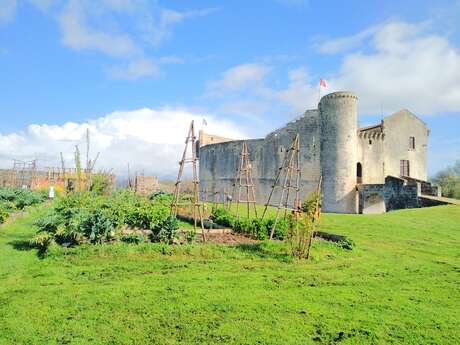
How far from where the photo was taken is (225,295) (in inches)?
256

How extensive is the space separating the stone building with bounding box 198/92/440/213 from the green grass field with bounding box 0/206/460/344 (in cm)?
1617

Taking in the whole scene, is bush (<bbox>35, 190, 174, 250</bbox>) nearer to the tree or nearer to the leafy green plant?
the leafy green plant

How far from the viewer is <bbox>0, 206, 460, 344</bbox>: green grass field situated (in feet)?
16.6

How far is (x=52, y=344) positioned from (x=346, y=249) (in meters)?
7.88

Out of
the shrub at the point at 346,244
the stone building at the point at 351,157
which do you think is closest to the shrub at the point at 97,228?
the shrub at the point at 346,244

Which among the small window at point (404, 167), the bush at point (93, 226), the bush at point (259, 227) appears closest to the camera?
the bush at point (93, 226)

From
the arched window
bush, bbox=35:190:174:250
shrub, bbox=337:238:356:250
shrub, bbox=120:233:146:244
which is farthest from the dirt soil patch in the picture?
the arched window

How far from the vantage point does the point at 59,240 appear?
33.4ft

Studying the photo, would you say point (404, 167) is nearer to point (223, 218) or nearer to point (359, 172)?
point (359, 172)

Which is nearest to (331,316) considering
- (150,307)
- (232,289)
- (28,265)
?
(232,289)

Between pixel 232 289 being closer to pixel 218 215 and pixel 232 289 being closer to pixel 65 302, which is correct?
pixel 65 302

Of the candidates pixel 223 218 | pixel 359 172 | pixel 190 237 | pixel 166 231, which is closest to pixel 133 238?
pixel 166 231

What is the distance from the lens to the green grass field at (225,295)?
5.06 metres

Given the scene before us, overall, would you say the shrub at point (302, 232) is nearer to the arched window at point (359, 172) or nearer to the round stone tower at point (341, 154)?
the round stone tower at point (341, 154)
